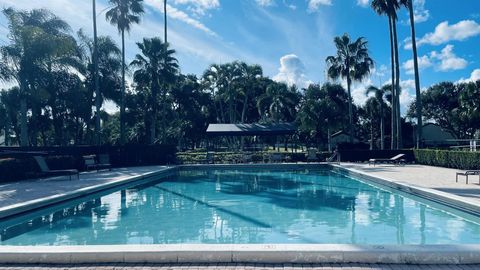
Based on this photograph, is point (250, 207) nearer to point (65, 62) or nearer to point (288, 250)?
point (288, 250)

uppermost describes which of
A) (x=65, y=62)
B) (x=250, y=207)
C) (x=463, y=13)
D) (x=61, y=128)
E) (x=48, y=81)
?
(x=463, y=13)

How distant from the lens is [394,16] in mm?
25766

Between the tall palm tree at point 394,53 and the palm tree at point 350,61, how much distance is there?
3.82 metres

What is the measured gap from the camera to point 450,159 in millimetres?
17688

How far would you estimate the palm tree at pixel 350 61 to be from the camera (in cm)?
3017

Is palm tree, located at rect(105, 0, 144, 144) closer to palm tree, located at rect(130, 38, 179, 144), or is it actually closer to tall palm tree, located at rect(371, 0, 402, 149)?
palm tree, located at rect(130, 38, 179, 144)

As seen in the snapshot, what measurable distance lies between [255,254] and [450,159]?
17.2 m

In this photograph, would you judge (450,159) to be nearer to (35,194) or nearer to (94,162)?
(35,194)

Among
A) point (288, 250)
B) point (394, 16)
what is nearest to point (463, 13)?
point (394, 16)

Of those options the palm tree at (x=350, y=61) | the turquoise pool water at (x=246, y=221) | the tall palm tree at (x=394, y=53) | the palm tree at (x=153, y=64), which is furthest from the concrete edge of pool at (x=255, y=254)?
the palm tree at (x=350, y=61)

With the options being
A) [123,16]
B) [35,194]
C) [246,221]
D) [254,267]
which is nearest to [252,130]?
[123,16]

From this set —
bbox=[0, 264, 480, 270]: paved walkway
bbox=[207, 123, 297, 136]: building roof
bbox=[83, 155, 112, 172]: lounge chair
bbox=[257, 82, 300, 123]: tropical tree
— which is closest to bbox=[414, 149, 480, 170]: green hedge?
Answer: bbox=[207, 123, 297, 136]: building roof

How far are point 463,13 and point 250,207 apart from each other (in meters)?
21.9

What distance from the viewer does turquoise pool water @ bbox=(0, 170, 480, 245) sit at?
7148 mm
